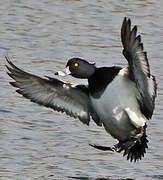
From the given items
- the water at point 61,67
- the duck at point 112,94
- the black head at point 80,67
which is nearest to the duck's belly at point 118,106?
the duck at point 112,94

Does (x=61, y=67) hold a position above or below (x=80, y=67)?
below

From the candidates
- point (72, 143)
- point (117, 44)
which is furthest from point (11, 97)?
point (117, 44)

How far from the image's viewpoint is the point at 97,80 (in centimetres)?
812

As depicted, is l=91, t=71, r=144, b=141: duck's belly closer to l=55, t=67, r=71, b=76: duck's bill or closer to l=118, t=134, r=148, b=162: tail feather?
l=118, t=134, r=148, b=162: tail feather

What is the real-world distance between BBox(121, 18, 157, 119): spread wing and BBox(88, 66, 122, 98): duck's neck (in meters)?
0.18

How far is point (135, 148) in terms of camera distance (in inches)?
332

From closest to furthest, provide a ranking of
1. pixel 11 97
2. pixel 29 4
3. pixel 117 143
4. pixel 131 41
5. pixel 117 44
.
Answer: pixel 131 41 → pixel 117 143 → pixel 11 97 → pixel 117 44 → pixel 29 4

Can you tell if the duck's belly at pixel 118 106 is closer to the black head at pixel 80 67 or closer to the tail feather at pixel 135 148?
the tail feather at pixel 135 148

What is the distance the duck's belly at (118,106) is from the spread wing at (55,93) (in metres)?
0.25

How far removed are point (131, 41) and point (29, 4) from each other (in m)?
6.66

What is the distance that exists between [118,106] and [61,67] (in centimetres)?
328

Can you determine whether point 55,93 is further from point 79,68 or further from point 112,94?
point 112,94

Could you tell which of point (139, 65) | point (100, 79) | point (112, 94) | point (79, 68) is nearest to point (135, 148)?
point (112, 94)

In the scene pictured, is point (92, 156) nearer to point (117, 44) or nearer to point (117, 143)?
point (117, 143)
